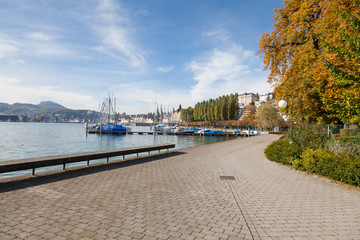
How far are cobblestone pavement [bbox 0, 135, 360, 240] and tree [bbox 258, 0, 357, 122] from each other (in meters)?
7.78

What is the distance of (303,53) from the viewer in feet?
46.1

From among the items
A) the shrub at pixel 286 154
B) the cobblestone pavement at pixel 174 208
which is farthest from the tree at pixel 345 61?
the cobblestone pavement at pixel 174 208

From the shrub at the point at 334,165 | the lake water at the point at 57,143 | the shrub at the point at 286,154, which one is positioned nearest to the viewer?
the shrub at the point at 334,165

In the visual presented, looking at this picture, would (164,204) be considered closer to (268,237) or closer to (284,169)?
(268,237)

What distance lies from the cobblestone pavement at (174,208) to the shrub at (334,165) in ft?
1.44

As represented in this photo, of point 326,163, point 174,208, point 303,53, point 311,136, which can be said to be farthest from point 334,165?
point 303,53

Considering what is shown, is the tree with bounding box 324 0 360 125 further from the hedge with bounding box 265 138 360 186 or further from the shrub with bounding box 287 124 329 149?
the hedge with bounding box 265 138 360 186

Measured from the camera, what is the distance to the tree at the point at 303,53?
12930mm

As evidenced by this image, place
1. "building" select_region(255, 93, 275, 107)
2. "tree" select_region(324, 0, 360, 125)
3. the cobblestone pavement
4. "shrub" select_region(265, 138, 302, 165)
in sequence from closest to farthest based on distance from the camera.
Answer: the cobblestone pavement < "tree" select_region(324, 0, 360, 125) < "shrub" select_region(265, 138, 302, 165) < "building" select_region(255, 93, 275, 107)

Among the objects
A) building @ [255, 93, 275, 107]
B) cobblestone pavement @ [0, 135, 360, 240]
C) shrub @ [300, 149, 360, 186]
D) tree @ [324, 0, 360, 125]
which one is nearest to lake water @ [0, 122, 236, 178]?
cobblestone pavement @ [0, 135, 360, 240]

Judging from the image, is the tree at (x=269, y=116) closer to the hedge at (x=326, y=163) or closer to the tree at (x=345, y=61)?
the tree at (x=345, y=61)

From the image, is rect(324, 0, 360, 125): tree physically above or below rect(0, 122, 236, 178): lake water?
above

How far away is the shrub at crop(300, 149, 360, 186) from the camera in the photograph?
7.59 m

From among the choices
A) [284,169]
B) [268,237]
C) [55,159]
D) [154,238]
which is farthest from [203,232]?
[284,169]
